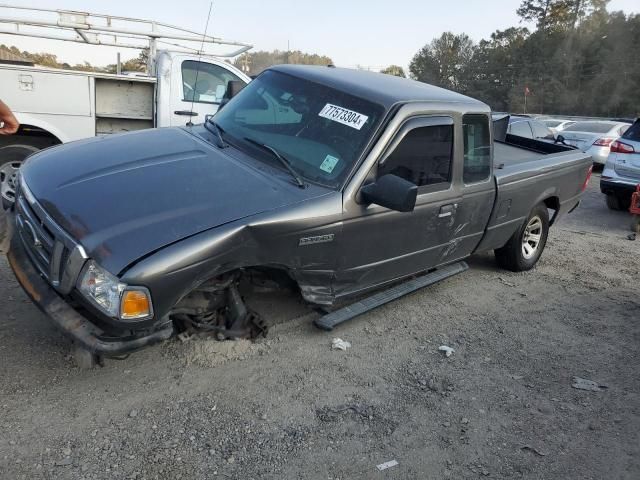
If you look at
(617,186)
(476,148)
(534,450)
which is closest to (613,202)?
(617,186)

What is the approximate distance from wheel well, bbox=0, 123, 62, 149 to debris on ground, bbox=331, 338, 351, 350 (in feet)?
14.9

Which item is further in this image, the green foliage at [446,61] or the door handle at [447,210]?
the green foliage at [446,61]

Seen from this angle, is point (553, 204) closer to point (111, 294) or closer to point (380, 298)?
point (380, 298)

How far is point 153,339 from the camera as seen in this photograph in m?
2.80

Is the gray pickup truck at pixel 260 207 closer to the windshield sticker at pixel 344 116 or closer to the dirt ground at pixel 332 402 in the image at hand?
the windshield sticker at pixel 344 116

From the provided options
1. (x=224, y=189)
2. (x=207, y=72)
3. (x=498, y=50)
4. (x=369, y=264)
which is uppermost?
(x=498, y=50)

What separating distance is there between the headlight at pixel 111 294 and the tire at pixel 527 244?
4063 mm

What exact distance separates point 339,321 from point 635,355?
2.40 meters

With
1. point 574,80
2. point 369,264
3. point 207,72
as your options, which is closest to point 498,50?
point 574,80

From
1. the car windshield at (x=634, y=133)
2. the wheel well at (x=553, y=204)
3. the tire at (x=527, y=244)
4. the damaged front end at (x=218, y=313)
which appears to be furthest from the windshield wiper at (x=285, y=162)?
the car windshield at (x=634, y=133)

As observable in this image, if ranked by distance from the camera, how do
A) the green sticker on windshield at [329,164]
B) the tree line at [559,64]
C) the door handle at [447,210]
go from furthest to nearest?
the tree line at [559,64] → the door handle at [447,210] → the green sticker on windshield at [329,164]

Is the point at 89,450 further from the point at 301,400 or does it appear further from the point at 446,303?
the point at 446,303

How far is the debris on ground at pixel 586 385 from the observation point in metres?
3.66

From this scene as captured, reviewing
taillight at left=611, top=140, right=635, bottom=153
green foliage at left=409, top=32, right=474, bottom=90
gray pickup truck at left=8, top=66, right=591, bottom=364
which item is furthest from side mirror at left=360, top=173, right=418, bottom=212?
green foliage at left=409, top=32, right=474, bottom=90
